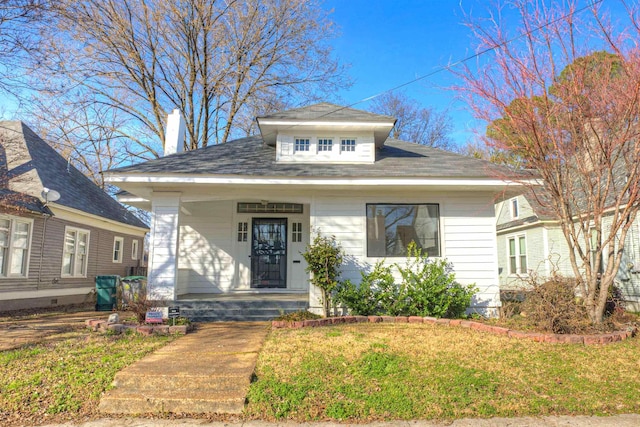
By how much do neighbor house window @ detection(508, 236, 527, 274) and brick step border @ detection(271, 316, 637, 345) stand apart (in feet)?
32.3

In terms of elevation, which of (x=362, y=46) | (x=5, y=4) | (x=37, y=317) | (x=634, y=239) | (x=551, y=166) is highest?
(x=362, y=46)

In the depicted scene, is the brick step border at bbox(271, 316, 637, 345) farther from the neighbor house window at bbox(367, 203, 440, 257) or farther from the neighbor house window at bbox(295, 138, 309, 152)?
the neighbor house window at bbox(295, 138, 309, 152)

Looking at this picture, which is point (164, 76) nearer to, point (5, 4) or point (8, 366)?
point (5, 4)

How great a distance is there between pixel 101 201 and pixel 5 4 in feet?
31.5

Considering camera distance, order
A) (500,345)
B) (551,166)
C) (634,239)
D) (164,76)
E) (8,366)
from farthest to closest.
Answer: (164,76), (634,239), (551,166), (500,345), (8,366)

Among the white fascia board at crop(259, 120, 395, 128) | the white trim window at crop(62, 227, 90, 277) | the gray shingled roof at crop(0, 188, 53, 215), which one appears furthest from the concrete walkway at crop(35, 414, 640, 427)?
the white trim window at crop(62, 227, 90, 277)

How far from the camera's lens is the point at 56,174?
13242mm

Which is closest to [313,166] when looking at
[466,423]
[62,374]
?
[62,374]

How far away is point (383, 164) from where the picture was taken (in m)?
8.89

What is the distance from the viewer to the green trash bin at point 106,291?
10.4 m

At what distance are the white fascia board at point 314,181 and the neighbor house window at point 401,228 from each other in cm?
72

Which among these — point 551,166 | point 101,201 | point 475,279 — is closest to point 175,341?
point 475,279

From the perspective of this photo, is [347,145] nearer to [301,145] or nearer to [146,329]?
[301,145]

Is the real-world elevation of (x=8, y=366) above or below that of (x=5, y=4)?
below
